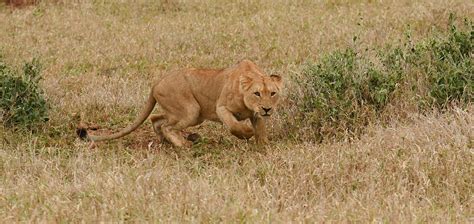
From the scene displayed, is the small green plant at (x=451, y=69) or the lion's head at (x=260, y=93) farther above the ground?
the lion's head at (x=260, y=93)

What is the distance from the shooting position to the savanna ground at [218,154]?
18.8 ft

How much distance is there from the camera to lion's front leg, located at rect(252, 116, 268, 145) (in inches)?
319

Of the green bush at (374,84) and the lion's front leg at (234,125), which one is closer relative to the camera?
the lion's front leg at (234,125)

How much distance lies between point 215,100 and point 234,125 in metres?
0.52

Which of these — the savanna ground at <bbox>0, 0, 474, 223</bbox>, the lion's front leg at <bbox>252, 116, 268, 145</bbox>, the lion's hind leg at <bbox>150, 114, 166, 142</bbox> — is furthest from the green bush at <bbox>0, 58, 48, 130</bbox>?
the lion's front leg at <bbox>252, 116, 268, 145</bbox>

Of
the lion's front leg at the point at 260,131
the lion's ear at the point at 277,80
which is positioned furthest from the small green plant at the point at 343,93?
the lion's ear at the point at 277,80

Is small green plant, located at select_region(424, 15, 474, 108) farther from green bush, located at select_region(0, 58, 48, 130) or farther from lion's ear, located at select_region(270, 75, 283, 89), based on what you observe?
green bush, located at select_region(0, 58, 48, 130)

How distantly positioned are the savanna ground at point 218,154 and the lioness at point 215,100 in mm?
211

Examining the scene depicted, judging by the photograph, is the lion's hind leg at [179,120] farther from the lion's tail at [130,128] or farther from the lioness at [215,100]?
the lion's tail at [130,128]

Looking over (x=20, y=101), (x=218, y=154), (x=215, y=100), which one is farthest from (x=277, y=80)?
(x=20, y=101)

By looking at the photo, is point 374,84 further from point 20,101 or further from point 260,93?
point 20,101

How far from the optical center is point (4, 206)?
19.1ft

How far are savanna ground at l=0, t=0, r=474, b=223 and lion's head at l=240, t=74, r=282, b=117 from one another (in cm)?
38

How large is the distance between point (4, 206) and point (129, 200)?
0.81 m
